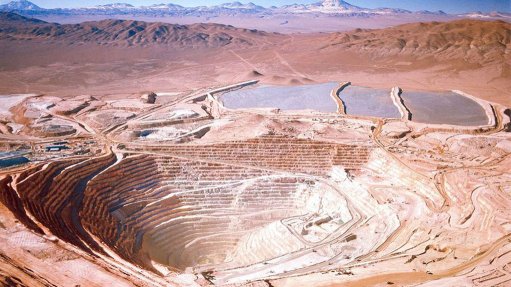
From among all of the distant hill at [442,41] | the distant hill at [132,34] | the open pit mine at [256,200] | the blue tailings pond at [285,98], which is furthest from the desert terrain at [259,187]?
the distant hill at [132,34]

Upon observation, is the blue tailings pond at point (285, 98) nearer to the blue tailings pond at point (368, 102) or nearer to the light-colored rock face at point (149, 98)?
the blue tailings pond at point (368, 102)

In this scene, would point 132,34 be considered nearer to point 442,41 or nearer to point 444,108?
point 442,41

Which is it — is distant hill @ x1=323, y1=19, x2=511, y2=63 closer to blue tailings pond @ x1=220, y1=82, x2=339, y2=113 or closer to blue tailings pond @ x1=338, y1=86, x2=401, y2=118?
blue tailings pond @ x1=338, y1=86, x2=401, y2=118

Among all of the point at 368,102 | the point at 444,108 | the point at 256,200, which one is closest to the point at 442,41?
the point at 444,108

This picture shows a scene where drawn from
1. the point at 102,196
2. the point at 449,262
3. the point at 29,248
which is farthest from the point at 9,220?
the point at 449,262

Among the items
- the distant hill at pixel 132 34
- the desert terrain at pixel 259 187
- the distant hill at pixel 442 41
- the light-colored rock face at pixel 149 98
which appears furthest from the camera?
the distant hill at pixel 132 34

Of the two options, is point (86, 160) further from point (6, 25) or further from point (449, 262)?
point (6, 25)
